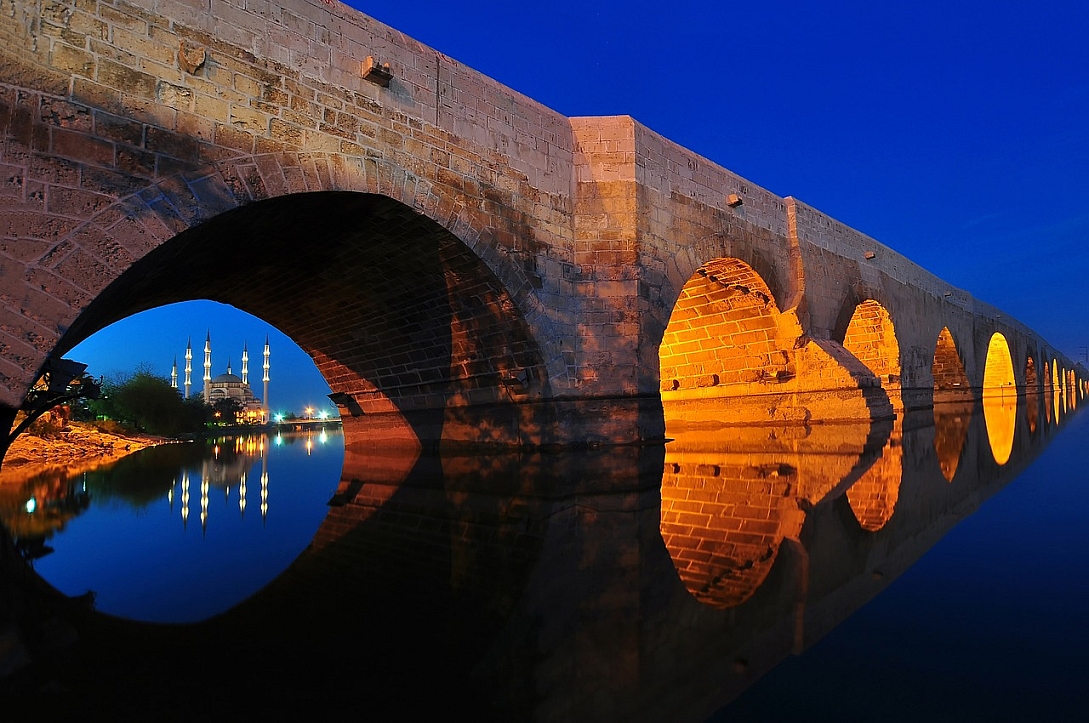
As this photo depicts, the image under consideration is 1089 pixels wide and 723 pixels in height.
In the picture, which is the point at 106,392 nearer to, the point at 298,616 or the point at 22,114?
the point at 22,114

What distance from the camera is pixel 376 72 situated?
6539 mm

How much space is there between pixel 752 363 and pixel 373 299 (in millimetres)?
8082

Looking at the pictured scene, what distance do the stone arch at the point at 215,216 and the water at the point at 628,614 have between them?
173 centimetres

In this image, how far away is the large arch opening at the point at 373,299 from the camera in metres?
6.45

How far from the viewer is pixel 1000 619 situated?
85.1 inches

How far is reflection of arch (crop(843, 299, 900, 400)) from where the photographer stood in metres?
16.2

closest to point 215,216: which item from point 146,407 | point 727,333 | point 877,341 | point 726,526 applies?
point 726,526

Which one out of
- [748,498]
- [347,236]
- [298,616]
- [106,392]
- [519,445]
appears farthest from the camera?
[106,392]

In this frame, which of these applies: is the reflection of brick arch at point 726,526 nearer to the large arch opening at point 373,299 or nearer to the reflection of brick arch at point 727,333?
the large arch opening at point 373,299

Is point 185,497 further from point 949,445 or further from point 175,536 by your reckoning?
point 949,445

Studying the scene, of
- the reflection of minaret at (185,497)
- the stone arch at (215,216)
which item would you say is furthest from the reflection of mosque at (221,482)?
the stone arch at (215,216)

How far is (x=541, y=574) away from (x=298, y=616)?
3.59 ft

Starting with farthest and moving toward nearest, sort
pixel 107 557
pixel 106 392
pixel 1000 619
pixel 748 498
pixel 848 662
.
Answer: pixel 106 392
pixel 748 498
pixel 107 557
pixel 1000 619
pixel 848 662

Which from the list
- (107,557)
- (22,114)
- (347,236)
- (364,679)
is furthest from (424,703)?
(347,236)
